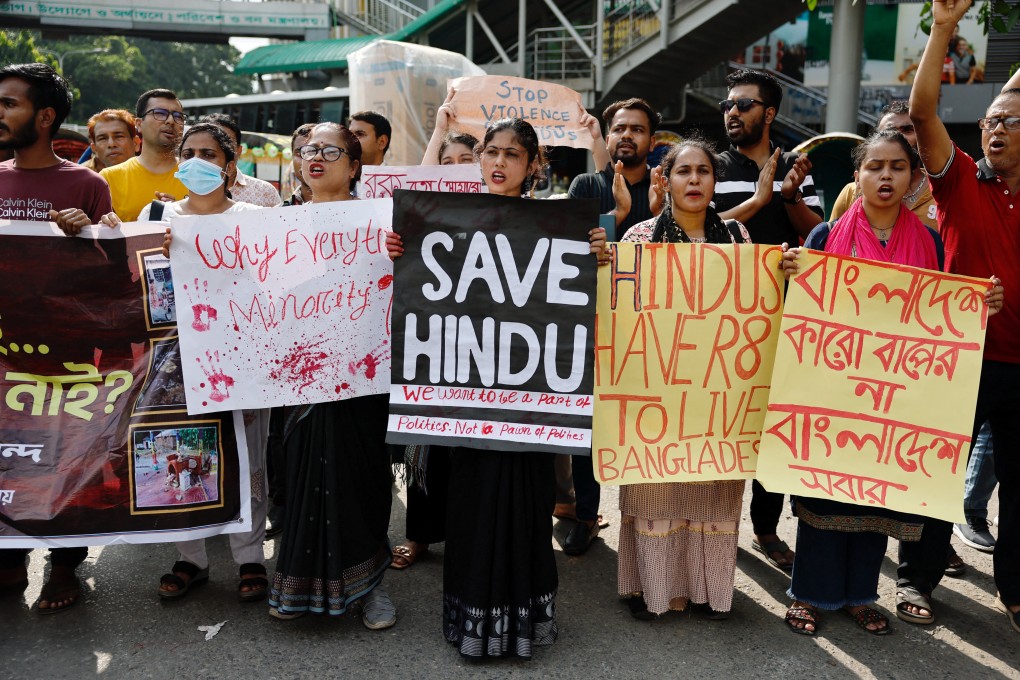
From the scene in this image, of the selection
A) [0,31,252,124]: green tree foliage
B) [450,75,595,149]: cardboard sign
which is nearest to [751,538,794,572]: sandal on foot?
[450,75,595,149]: cardboard sign

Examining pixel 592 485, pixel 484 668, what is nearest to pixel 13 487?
pixel 484 668

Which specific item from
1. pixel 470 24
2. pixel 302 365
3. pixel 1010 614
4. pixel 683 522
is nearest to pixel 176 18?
pixel 470 24

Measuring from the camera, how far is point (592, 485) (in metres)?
3.85

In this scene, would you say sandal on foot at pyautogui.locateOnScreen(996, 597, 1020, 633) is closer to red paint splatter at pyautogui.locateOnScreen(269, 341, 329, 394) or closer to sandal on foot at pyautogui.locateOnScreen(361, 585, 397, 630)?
sandal on foot at pyautogui.locateOnScreen(361, 585, 397, 630)

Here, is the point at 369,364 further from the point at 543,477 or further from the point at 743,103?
the point at 743,103

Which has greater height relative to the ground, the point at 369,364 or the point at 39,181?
the point at 39,181

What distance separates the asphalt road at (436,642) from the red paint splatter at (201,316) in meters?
1.14

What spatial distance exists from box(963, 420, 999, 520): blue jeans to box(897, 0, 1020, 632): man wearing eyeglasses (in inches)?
26.8

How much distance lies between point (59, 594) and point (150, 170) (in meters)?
2.14

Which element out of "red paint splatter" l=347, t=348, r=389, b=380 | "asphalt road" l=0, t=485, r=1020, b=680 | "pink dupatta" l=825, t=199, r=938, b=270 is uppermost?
"pink dupatta" l=825, t=199, r=938, b=270

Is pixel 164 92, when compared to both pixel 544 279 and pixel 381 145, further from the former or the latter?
pixel 544 279

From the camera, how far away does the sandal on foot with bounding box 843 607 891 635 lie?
309 cm

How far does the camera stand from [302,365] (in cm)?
298

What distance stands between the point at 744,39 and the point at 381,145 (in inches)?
536
